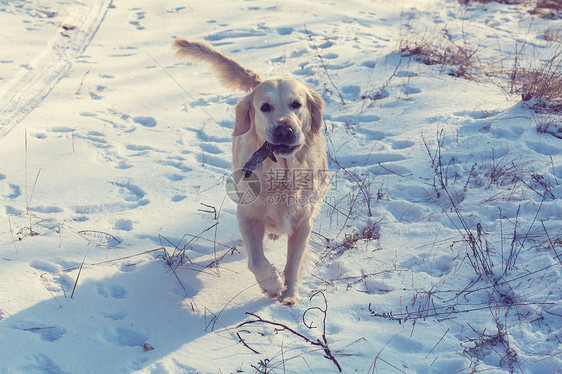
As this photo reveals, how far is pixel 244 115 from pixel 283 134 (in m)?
0.58

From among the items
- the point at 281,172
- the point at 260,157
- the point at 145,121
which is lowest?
the point at 145,121

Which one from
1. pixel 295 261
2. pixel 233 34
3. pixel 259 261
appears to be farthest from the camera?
pixel 233 34

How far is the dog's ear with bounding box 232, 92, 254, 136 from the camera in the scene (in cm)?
336

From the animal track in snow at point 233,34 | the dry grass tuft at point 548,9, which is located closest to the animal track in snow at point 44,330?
the animal track in snow at point 233,34

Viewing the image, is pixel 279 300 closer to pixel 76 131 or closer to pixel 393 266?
pixel 393 266

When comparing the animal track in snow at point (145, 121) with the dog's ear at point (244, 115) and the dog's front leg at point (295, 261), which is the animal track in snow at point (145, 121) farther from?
the dog's front leg at point (295, 261)

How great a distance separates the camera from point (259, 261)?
3.02 meters

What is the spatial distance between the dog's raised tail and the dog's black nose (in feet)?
4.26

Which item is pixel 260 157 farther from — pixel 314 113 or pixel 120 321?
pixel 120 321

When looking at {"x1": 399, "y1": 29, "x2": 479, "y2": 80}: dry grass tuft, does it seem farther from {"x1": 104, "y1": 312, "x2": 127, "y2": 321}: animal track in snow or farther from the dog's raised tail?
{"x1": 104, "y1": 312, "x2": 127, "y2": 321}: animal track in snow

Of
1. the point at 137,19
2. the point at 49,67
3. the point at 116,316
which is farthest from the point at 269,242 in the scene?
the point at 137,19

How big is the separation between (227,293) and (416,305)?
3.59ft

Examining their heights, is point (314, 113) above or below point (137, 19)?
above

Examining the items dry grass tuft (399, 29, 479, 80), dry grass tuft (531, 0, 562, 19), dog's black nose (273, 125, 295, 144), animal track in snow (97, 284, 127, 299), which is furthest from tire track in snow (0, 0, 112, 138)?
dry grass tuft (531, 0, 562, 19)
